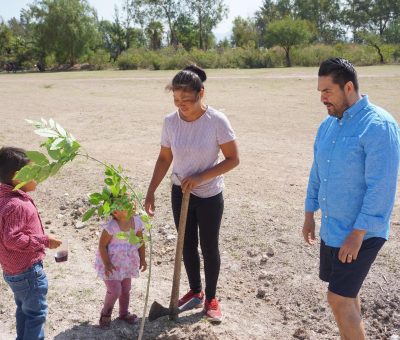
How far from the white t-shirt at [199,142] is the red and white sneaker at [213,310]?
0.81m

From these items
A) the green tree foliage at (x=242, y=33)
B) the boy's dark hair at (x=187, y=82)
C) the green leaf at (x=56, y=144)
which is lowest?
the green leaf at (x=56, y=144)

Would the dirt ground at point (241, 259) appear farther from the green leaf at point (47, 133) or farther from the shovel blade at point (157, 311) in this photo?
the green leaf at point (47, 133)

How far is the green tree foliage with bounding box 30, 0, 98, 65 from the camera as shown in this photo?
160 ft

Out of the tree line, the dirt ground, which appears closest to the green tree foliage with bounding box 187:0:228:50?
the tree line

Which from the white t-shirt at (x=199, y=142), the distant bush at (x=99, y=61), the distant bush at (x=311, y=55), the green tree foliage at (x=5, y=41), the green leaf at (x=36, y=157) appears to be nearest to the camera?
the green leaf at (x=36, y=157)

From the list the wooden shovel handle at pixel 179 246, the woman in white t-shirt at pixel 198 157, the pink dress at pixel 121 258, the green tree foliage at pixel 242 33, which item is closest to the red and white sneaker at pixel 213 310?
the woman in white t-shirt at pixel 198 157

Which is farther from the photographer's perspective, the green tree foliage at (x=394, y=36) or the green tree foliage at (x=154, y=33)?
the green tree foliage at (x=154, y=33)

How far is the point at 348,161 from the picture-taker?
97.0 inches

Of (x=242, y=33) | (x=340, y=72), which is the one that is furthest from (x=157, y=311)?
(x=242, y=33)

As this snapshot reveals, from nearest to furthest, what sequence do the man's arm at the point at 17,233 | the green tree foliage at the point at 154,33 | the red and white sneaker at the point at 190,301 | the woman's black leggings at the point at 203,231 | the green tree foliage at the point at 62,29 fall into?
the man's arm at the point at 17,233, the woman's black leggings at the point at 203,231, the red and white sneaker at the point at 190,301, the green tree foliage at the point at 62,29, the green tree foliage at the point at 154,33

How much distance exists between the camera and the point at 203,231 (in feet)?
11.0

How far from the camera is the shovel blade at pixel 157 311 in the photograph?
3486mm

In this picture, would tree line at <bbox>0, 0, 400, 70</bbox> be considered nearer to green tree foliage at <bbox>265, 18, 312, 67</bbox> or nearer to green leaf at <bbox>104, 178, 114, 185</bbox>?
green tree foliage at <bbox>265, 18, 312, 67</bbox>

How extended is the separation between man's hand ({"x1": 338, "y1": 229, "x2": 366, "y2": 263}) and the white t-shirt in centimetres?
103
